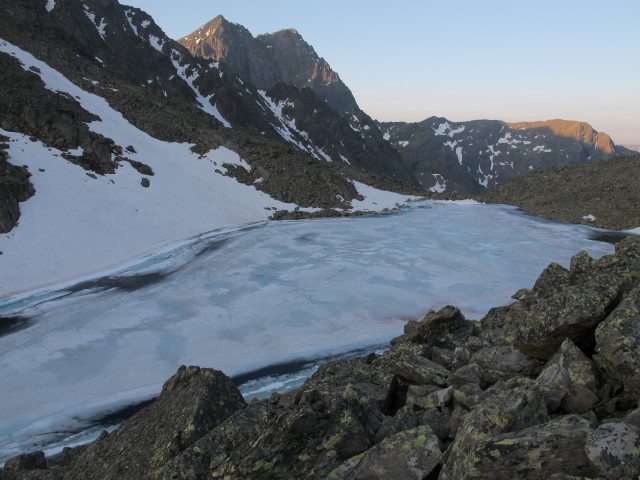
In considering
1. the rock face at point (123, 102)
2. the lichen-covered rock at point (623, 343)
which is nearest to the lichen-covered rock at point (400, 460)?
the lichen-covered rock at point (623, 343)

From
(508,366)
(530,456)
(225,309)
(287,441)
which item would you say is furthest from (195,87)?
(530,456)

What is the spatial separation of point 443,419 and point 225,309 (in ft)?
42.2

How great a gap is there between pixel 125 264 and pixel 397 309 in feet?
51.3

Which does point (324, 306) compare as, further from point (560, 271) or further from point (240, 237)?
point (240, 237)

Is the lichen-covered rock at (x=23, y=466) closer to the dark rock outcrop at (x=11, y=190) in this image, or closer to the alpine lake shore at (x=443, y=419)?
the alpine lake shore at (x=443, y=419)

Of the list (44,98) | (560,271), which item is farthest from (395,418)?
(44,98)

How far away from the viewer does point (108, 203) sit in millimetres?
30469

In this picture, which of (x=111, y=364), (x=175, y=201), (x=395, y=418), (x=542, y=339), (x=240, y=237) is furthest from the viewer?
(x=175, y=201)

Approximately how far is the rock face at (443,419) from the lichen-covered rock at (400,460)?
1 centimetres

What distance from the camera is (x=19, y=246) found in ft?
73.8

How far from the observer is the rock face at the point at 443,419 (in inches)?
162

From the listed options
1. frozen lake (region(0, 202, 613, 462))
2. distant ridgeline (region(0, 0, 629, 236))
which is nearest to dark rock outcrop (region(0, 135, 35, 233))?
distant ridgeline (region(0, 0, 629, 236))

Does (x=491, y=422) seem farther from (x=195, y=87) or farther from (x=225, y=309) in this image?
(x=195, y=87)

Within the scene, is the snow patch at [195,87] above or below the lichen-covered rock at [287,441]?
above
